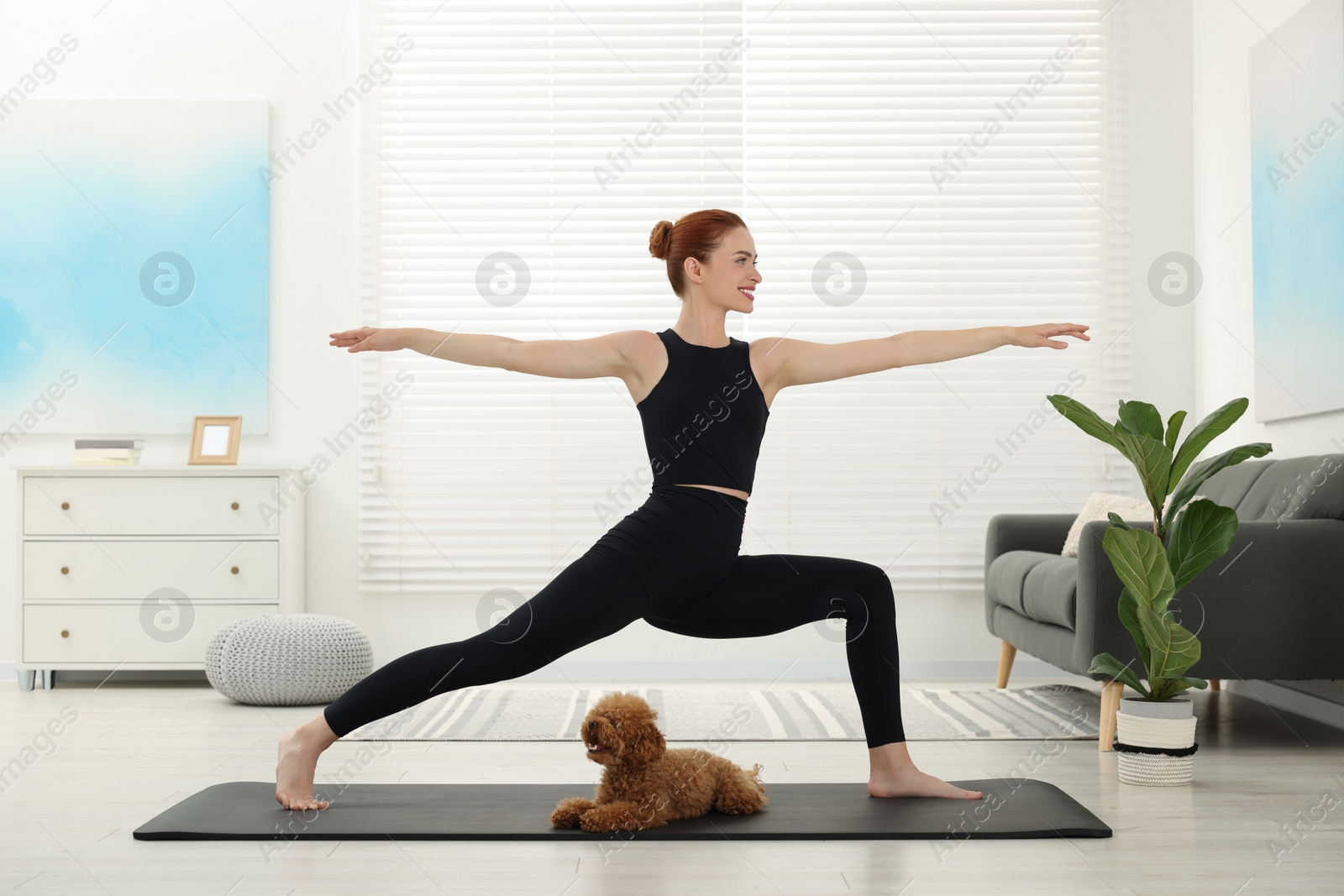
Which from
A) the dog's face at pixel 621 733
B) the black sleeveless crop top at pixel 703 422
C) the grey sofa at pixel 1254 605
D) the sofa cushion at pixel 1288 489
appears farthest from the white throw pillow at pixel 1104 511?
the dog's face at pixel 621 733

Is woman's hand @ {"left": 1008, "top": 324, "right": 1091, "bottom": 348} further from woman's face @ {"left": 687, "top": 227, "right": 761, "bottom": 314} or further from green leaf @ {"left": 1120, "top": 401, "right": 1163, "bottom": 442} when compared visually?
woman's face @ {"left": 687, "top": 227, "right": 761, "bottom": 314}

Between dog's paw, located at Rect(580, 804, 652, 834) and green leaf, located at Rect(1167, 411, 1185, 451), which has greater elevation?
green leaf, located at Rect(1167, 411, 1185, 451)

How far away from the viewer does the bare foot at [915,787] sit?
250cm

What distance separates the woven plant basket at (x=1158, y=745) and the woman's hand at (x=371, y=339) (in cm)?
196

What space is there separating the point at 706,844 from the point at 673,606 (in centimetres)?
48

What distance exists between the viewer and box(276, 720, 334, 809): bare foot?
2342 millimetres

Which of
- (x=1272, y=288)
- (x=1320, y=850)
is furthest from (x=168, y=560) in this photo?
(x=1272, y=288)

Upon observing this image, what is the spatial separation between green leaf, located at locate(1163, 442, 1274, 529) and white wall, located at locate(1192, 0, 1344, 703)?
1295mm

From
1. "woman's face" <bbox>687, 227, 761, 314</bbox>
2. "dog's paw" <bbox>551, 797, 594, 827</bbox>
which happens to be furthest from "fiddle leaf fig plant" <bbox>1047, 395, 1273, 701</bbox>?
"dog's paw" <bbox>551, 797, 594, 827</bbox>

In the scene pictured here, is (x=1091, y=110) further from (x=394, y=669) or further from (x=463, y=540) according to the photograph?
(x=394, y=669)

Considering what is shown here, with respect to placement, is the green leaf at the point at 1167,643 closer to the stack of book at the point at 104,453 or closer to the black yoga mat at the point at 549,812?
the black yoga mat at the point at 549,812

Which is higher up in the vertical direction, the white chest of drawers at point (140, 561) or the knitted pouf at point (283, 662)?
the white chest of drawers at point (140, 561)

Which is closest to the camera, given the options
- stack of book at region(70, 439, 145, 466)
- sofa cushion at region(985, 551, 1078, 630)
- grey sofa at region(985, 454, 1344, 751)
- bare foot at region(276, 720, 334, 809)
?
bare foot at region(276, 720, 334, 809)

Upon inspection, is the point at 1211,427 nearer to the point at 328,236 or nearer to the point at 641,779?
the point at 641,779
